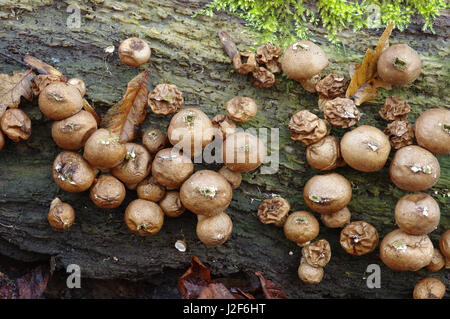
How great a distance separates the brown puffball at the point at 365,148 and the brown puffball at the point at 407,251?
0.63 meters

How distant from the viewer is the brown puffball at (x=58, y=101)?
3.46 meters

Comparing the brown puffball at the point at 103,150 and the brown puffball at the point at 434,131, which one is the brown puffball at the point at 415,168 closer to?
the brown puffball at the point at 434,131

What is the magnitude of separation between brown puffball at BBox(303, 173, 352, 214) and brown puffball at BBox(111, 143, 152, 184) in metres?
1.44

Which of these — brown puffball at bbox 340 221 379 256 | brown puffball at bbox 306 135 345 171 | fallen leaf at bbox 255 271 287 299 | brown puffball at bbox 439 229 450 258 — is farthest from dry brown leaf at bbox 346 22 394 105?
fallen leaf at bbox 255 271 287 299

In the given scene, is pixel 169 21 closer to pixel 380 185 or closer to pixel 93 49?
pixel 93 49

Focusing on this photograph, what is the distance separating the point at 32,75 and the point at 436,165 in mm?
3664

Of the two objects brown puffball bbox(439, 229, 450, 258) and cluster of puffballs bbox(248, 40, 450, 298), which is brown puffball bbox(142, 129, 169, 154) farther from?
brown puffball bbox(439, 229, 450, 258)

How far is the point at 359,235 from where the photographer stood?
11.8ft

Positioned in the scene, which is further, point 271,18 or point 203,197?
point 271,18

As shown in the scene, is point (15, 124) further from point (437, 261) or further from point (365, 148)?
point (437, 261)

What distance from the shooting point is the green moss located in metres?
4.02

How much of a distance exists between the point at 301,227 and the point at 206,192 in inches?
36.0

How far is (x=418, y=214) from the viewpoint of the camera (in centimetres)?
335
